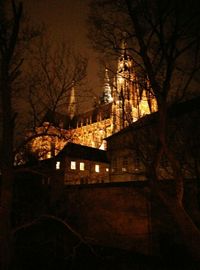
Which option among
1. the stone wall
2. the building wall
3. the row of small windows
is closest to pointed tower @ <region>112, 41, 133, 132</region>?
the stone wall

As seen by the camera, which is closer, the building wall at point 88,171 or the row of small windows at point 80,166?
the building wall at point 88,171

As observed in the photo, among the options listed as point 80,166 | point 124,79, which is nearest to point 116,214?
point 124,79

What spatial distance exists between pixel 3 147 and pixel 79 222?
14649mm

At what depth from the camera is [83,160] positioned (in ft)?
128

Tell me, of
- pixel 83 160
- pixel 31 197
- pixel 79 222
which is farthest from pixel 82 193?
pixel 83 160

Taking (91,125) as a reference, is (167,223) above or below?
below

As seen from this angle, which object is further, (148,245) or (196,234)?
(148,245)

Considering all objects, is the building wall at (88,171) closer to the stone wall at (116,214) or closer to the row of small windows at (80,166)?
the row of small windows at (80,166)

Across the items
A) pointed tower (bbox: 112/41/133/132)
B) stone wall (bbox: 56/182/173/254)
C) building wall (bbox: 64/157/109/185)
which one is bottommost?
stone wall (bbox: 56/182/173/254)

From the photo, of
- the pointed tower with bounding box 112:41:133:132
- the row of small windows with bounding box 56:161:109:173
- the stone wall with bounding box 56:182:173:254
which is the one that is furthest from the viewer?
the row of small windows with bounding box 56:161:109:173

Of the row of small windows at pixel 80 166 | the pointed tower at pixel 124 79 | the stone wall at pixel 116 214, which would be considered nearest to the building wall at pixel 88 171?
the row of small windows at pixel 80 166

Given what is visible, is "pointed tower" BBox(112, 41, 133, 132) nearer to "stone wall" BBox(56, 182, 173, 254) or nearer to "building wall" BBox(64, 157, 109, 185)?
"stone wall" BBox(56, 182, 173, 254)

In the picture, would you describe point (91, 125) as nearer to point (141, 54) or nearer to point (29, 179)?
point (29, 179)

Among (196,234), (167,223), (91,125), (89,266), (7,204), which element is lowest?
(89,266)
